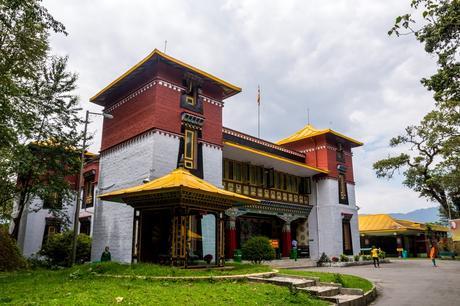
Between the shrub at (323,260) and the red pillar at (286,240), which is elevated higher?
the red pillar at (286,240)

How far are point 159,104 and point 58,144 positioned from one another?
919 cm

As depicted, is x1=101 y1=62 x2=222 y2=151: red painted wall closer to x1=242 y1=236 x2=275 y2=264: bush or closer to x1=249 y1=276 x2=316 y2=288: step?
x1=242 y1=236 x2=275 y2=264: bush

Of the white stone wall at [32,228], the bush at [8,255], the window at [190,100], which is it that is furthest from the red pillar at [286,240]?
the bush at [8,255]

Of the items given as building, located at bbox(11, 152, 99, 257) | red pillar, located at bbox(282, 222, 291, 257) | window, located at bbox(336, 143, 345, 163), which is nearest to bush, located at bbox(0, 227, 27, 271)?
building, located at bbox(11, 152, 99, 257)

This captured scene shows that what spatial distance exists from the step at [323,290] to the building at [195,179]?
4.07 meters

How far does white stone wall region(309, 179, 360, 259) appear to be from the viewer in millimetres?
27078

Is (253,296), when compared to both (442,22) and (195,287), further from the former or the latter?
(442,22)

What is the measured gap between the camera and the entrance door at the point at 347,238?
93.4 ft

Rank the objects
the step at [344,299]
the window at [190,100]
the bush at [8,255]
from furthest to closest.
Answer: the window at [190,100], the bush at [8,255], the step at [344,299]

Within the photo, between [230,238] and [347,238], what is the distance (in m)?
11.6

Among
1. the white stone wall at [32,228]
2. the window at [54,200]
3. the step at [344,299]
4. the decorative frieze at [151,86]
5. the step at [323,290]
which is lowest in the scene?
the step at [344,299]

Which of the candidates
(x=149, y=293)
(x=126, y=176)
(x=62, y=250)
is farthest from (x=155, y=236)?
(x=62, y=250)

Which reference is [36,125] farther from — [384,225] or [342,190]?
[384,225]

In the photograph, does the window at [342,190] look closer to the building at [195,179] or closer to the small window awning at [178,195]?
the building at [195,179]
